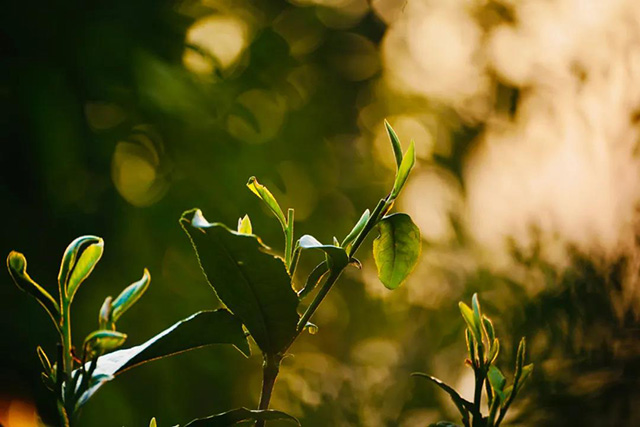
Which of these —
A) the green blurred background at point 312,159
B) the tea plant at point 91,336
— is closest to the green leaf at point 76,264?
the tea plant at point 91,336

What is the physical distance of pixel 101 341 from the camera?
231mm

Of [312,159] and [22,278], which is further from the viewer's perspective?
[312,159]

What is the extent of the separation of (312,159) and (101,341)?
54.4 inches

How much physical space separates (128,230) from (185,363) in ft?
1.11

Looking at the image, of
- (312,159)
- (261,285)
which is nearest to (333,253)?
(261,285)

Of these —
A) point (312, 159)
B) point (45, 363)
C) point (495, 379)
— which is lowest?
point (45, 363)

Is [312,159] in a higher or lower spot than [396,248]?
higher

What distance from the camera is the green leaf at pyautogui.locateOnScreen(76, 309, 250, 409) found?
259mm

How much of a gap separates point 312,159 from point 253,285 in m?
1.35

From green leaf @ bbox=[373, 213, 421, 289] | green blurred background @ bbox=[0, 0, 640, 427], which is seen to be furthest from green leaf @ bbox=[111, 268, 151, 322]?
green blurred background @ bbox=[0, 0, 640, 427]

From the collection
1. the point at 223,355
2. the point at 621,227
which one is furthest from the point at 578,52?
the point at 223,355

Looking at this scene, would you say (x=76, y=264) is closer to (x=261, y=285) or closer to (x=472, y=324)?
(x=261, y=285)

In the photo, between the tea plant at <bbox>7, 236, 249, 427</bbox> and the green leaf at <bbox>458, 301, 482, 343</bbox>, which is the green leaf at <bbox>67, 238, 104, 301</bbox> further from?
the green leaf at <bbox>458, 301, 482, 343</bbox>

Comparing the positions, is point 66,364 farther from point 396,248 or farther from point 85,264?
point 396,248
